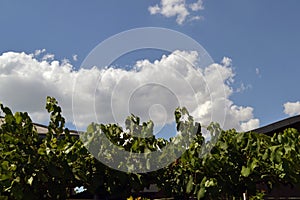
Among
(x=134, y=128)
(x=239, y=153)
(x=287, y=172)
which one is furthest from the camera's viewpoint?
(x=134, y=128)

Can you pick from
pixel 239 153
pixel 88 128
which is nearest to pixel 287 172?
pixel 239 153

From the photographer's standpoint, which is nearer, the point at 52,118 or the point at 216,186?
the point at 216,186

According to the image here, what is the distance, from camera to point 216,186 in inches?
165

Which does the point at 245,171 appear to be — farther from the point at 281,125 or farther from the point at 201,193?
the point at 281,125

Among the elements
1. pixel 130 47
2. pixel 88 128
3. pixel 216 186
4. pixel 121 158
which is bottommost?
pixel 216 186

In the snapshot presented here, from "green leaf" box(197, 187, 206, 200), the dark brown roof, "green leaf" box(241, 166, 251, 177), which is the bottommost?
"green leaf" box(197, 187, 206, 200)

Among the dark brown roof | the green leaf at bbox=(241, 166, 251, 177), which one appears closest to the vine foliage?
the green leaf at bbox=(241, 166, 251, 177)

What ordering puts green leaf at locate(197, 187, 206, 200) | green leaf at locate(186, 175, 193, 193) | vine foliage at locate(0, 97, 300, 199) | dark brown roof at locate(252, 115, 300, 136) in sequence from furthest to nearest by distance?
dark brown roof at locate(252, 115, 300, 136) → green leaf at locate(186, 175, 193, 193) → green leaf at locate(197, 187, 206, 200) → vine foliage at locate(0, 97, 300, 199)

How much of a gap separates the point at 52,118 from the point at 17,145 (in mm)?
553

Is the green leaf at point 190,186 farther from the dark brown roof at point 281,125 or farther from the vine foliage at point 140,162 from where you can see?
the dark brown roof at point 281,125

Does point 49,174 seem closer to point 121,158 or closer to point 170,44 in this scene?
point 121,158

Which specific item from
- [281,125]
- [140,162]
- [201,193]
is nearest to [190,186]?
[201,193]

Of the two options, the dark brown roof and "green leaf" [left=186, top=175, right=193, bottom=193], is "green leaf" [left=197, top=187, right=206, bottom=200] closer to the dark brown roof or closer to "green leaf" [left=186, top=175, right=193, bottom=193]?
"green leaf" [left=186, top=175, right=193, bottom=193]

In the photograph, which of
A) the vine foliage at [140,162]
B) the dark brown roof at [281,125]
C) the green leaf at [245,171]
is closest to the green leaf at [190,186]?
the vine foliage at [140,162]
